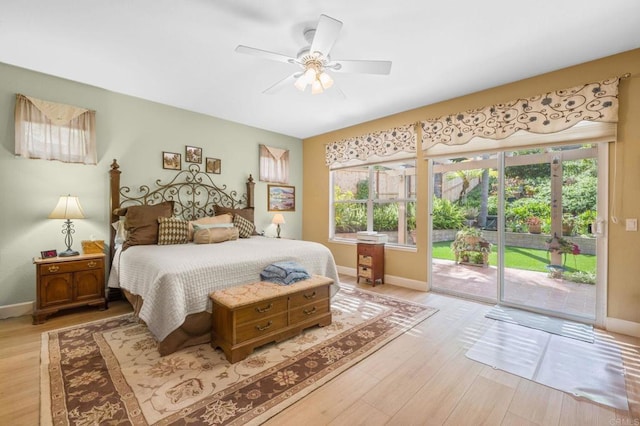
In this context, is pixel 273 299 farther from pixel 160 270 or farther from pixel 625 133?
pixel 625 133

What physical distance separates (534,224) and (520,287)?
0.82m

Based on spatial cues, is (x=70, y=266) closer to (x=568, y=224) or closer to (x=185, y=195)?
(x=185, y=195)

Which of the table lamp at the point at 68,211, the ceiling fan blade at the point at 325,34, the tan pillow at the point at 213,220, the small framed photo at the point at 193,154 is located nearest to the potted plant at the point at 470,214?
the ceiling fan blade at the point at 325,34

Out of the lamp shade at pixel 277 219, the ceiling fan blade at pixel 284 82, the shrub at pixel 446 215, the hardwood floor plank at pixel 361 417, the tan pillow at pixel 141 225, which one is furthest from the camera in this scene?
the lamp shade at pixel 277 219

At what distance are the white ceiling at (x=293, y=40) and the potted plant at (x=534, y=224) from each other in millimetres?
1639

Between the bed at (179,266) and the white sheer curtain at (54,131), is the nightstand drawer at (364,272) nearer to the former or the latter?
the bed at (179,266)

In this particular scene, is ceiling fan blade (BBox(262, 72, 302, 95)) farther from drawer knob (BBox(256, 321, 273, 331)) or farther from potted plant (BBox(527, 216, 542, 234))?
potted plant (BBox(527, 216, 542, 234))

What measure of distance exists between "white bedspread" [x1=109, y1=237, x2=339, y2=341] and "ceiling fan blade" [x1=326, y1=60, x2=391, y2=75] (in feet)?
6.17

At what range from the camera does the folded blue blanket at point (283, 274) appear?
8.64 ft

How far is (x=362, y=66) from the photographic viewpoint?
Answer: 238cm

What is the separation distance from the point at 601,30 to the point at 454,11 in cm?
134

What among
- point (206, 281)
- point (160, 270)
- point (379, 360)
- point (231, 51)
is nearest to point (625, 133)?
point (379, 360)

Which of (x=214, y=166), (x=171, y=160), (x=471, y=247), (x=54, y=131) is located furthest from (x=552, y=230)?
(x=54, y=131)

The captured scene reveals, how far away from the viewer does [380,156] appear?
458 centimetres
